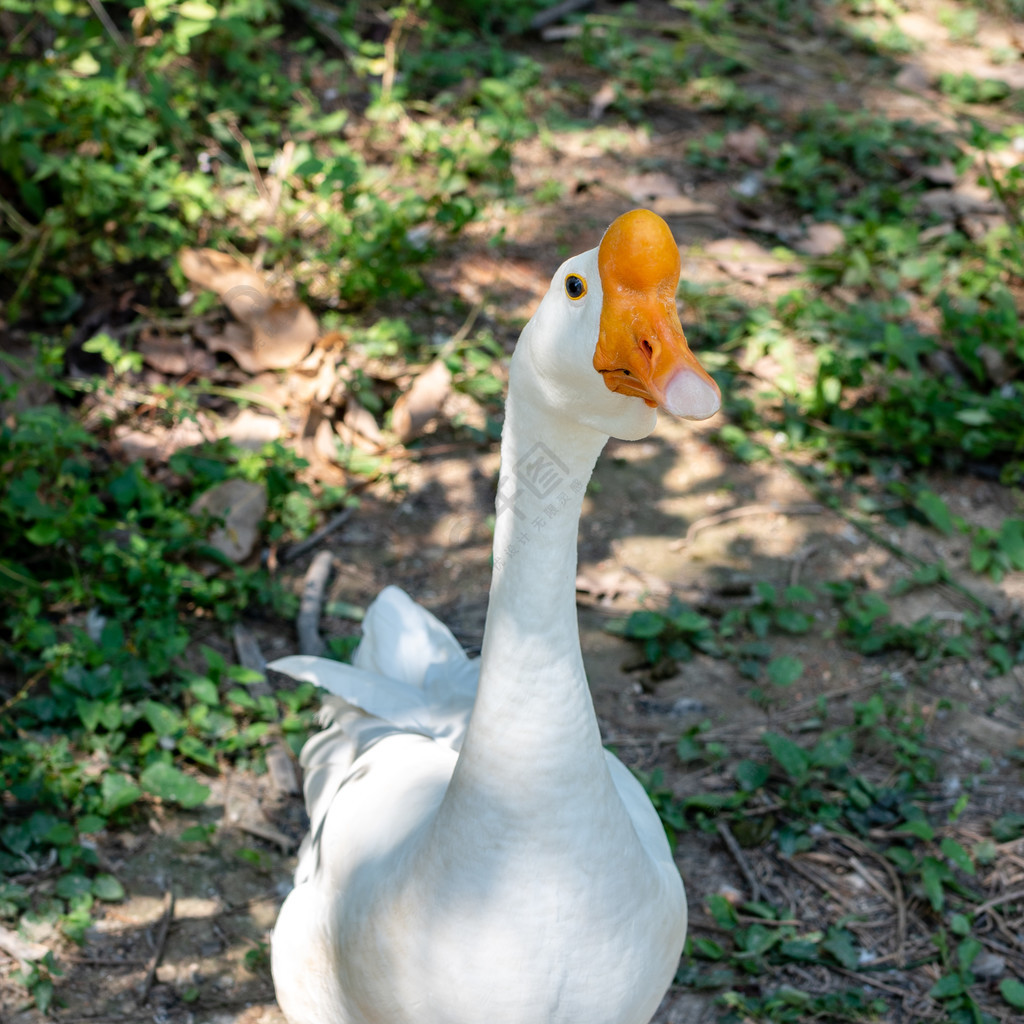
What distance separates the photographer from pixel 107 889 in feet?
8.24

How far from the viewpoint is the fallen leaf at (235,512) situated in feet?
11.0

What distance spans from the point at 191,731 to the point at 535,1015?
57.5 inches

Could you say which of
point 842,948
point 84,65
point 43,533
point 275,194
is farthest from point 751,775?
point 84,65

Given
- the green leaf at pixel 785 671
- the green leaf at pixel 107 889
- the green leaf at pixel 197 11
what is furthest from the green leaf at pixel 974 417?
the green leaf at pixel 107 889

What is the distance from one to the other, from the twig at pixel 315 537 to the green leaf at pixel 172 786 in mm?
1002

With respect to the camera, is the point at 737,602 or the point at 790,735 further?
the point at 737,602

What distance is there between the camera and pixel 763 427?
4273 mm

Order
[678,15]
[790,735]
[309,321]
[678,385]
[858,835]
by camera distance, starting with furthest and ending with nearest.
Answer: [678,15] < [309,321] < [790,735] < [858,835] < [678,385]

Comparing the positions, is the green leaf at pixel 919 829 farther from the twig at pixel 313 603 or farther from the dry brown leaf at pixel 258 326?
the dry brown leaf at pixel 258 326

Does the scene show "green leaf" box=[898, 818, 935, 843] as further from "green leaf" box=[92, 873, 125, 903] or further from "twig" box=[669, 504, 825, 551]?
"green leaf" box=[92, 873, 125, 903]

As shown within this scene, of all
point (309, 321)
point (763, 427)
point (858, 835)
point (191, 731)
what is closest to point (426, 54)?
point (309, 321)

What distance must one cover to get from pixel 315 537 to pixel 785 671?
1.58 metres

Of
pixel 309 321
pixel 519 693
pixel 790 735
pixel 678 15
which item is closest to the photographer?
pixel 519 693

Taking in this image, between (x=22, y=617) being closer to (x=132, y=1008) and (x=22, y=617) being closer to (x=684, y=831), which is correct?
(x=132, y=1008)
